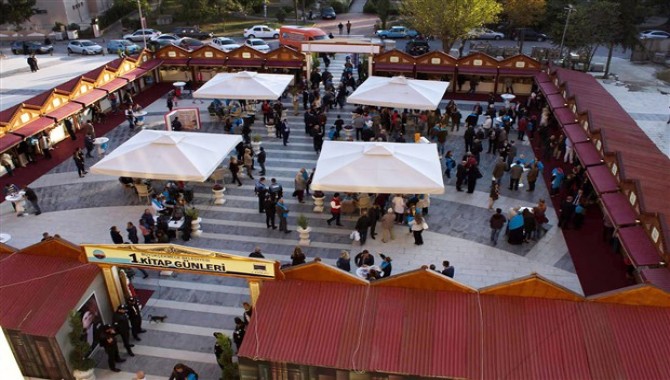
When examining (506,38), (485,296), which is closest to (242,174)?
(485,296)

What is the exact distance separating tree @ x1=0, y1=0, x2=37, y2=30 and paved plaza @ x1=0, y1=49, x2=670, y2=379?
98.9ft

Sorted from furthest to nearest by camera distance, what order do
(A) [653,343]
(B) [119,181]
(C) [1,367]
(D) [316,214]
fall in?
(B) [119,181], (D) [316,214], (A) [653,343], (C) [1,367]

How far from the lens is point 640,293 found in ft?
31.4

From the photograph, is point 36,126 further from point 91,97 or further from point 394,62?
point 394,62

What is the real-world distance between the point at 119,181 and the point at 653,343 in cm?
1659

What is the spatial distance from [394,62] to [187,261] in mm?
19502

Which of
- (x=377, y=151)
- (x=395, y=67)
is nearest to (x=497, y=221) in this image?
(x=377, y=151)

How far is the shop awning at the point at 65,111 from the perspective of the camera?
2097 centimetres

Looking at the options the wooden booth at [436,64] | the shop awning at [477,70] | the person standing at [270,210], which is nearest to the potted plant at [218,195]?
the person standing at [270,210]

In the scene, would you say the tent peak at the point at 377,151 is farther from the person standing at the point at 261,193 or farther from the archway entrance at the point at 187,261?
the archway entrance at the point at 187,261

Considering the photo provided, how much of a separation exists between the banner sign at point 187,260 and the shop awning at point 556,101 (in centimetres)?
1525

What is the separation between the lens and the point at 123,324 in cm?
1116

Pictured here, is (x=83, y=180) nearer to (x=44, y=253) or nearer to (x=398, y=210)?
(x=44, y=253)

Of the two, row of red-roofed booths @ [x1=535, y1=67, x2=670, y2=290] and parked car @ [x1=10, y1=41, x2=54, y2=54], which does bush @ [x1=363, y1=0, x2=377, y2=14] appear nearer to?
parked car @ [x1=10, y1=41, x2=54, y2=54]
